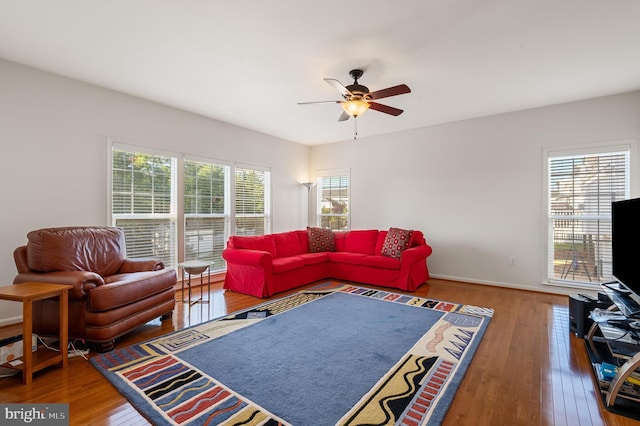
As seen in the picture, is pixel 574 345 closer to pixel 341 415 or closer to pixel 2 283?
pixel 341 415

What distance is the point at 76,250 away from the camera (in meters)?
3.12

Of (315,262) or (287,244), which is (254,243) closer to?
(287,244)

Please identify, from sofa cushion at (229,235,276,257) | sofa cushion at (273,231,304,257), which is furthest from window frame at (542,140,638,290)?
sofa cushion at (229,235,276,257)

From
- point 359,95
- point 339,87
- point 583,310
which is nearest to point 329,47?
point 339,87

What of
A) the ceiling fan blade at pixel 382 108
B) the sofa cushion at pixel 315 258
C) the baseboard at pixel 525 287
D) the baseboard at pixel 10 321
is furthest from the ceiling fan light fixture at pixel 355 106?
the baseboard at pixel 10 321

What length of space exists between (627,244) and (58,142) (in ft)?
19.1

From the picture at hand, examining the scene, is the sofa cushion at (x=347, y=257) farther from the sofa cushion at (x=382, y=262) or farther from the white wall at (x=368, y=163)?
the white wall at (x=368, y=163)

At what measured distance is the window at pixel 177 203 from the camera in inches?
166

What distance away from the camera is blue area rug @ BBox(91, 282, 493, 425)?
187 cm

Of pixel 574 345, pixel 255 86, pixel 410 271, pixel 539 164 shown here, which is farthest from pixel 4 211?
pixel 539 164

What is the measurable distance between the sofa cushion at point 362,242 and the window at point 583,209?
271cm

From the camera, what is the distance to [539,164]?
15.1ft

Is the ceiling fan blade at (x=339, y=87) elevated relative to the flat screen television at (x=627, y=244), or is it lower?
elevated

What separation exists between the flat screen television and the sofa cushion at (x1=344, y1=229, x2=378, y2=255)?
3329 millimetres
